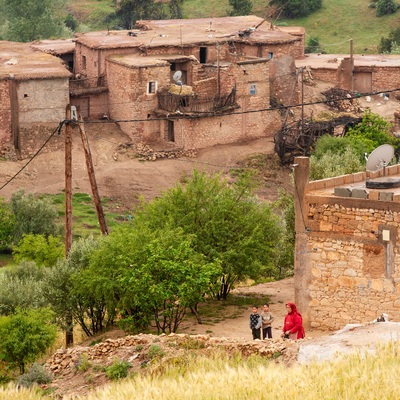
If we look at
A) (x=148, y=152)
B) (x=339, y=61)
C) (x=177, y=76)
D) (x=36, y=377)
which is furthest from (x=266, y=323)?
(x=339, y=61)

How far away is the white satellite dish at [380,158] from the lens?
25.8m

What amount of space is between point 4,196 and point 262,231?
61.8 ft

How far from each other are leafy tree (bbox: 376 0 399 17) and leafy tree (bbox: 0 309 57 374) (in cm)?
5648

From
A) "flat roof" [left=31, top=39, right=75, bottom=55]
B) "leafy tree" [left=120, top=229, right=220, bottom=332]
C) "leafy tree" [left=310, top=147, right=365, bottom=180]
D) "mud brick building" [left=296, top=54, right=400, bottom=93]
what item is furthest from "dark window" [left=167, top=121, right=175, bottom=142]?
"leafy tree" [left=120, top=229, right=220, bottom=332]

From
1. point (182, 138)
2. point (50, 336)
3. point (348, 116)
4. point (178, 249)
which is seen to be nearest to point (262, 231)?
point (178, 249)

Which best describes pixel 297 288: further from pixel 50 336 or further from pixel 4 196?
pixel 4 196

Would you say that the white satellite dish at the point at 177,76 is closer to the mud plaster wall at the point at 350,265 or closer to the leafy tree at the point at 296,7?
the mud plaster wall at the point at 350,265

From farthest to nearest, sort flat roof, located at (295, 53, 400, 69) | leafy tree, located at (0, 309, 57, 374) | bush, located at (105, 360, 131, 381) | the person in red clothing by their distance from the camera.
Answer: flat roof, located at (295, 53, 400, 69) → leafy tree, located at (0, 309, 57, 374) → the person in red clothing → bush, located at (105, 360, 131, 381)

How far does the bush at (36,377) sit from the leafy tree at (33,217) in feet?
72.0

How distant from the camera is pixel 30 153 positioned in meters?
50.6

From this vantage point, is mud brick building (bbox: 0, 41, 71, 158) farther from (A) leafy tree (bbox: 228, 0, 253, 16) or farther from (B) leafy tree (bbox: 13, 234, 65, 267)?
(A) leafy tree (bbox: 228, 0, 253, 16)

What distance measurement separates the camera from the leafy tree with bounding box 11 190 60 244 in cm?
4466

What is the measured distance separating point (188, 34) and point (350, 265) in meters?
35.3

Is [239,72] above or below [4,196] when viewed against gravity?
above
